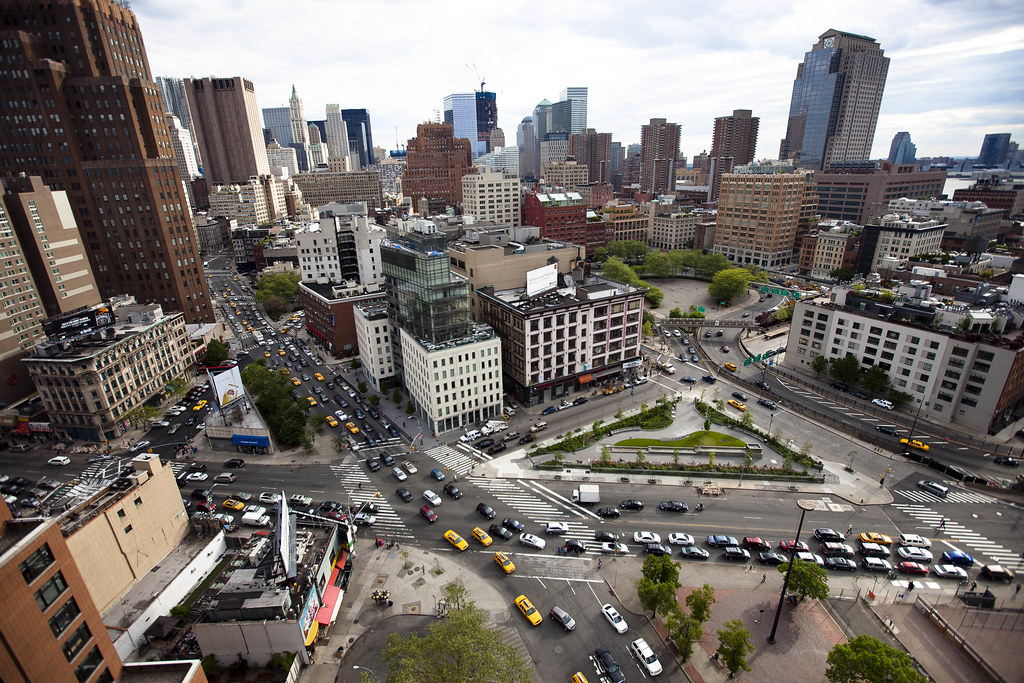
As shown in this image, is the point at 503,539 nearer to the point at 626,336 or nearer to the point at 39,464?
the point at 626,336

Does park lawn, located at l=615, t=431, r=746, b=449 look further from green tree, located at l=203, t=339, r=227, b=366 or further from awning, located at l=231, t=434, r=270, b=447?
green tree, located at l=203, t=339, r=227, b=366

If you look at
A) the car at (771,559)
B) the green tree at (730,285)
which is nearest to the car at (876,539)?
the car at (771,559)

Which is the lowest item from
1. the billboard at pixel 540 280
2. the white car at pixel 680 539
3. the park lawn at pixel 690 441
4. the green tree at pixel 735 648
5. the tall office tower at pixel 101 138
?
the white car at pixel 680 539

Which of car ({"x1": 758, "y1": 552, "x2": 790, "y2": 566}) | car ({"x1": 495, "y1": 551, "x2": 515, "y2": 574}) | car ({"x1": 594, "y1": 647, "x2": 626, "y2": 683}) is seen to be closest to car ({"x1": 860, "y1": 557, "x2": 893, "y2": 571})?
car ({"x1": 758, "y1": 552, "x2": 790, "y2": 566})

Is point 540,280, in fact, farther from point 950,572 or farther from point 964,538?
point 964,538

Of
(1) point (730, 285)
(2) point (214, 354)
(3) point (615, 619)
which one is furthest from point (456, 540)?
(1) point (730, 285)

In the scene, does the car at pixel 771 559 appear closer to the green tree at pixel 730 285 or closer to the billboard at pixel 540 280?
the billboard at pixel 540 280
